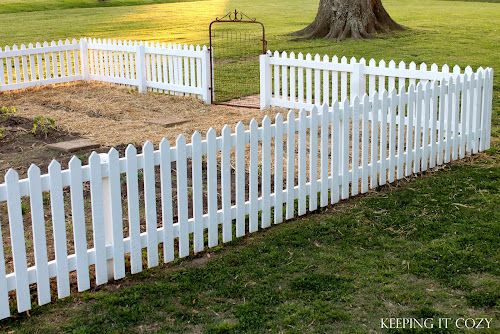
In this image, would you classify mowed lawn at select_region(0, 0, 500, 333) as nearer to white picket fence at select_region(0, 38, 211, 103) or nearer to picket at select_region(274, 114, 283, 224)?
picket at select_region(274, 114, 283, 224)

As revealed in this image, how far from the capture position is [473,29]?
88.0 feet

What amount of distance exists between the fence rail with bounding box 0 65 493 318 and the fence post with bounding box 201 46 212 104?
15.1 ft

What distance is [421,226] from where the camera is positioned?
6984 mm

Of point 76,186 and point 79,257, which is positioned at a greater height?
point 76,186

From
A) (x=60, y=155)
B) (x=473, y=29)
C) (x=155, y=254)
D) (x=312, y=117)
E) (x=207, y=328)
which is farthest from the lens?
(x=473, y=29)

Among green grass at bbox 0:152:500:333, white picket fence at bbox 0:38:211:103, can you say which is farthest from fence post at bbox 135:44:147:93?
green grass at bbox 0:152:500:333

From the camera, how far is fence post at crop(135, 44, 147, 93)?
14875 millimetres

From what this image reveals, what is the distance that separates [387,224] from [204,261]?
193 centimetres

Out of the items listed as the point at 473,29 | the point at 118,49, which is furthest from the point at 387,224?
the point at 473,29

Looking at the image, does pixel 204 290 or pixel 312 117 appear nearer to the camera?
pixel 204 290

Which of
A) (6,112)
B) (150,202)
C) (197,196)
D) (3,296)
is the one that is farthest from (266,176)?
(6,112)

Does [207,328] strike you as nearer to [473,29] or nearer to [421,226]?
[421,226]

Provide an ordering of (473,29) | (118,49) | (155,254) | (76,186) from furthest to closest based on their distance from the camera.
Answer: (473,29) → (118,49) → (155,254) → (76,186)

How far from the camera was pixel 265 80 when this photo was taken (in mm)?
12898
